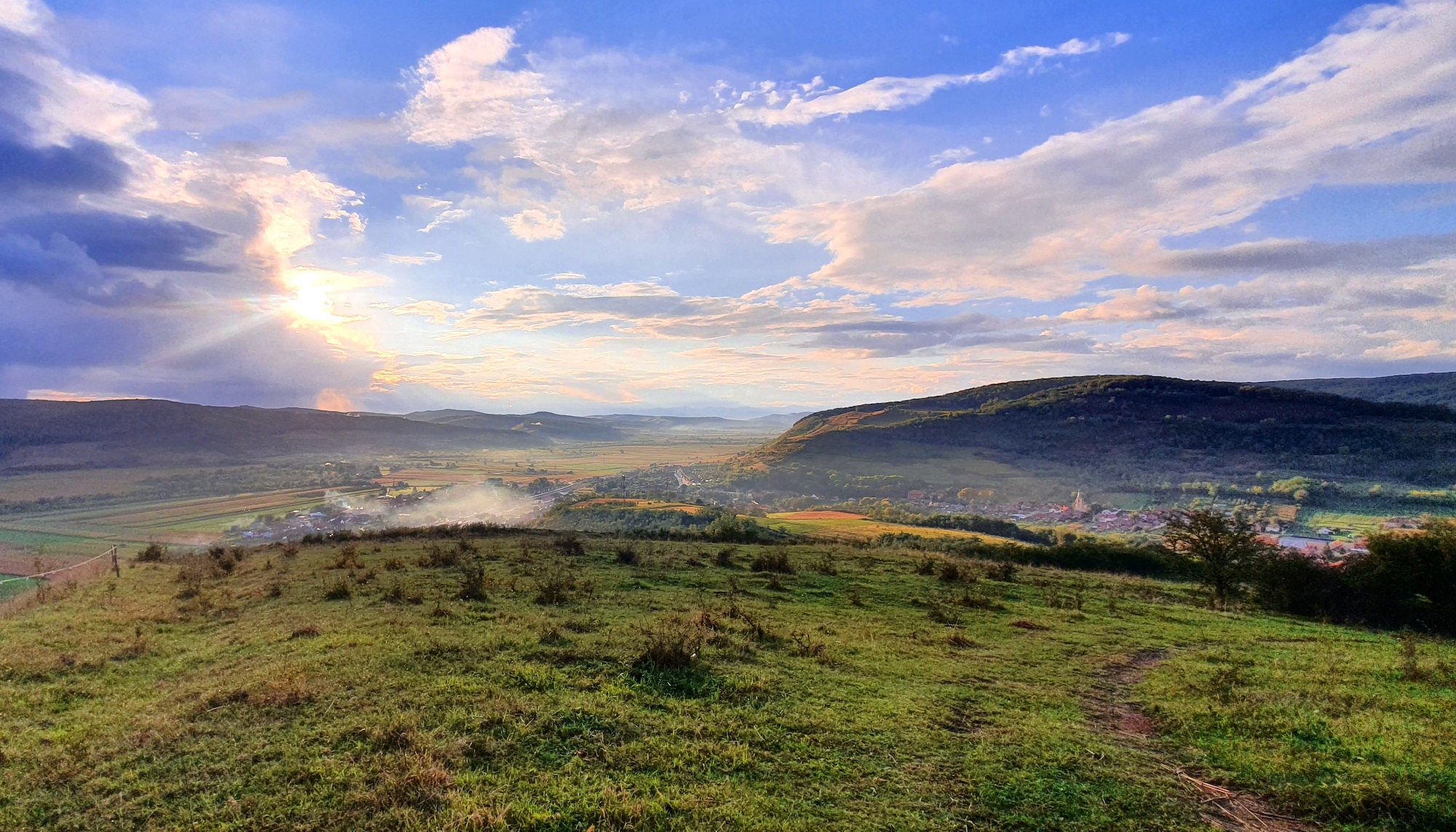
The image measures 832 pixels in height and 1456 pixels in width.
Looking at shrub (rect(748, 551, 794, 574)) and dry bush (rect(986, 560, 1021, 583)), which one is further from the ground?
shrub (rect(748, 551, 794, 574))

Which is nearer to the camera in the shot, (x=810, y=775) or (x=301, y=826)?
(x=301, y=826)

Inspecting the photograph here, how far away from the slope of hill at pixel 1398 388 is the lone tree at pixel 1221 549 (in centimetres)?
11522

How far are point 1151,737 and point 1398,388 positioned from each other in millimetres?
174566

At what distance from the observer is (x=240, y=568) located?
23.1m

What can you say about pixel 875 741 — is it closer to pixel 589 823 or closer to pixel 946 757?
pixel 946 757

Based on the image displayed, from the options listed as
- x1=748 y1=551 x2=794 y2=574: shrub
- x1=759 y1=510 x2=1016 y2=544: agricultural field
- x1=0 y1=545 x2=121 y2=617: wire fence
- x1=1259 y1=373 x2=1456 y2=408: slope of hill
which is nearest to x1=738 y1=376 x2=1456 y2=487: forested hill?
x1=1259 y1=373 x2=1456 y2=408: slope of hill

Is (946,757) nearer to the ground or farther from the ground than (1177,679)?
farther from the ground

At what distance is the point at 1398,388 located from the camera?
119250 mm

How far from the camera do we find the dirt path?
6.41 meters

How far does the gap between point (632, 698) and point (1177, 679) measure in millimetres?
11510

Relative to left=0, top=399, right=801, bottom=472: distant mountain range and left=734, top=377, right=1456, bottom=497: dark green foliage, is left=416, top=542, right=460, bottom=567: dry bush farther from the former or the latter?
left=0, top=399, right=801, bottom=472: distant mountain range

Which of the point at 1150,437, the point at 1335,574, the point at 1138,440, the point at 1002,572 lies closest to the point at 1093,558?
the point at 1335,574

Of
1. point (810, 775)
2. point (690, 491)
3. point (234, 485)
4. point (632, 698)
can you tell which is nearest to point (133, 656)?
point (632, 698)

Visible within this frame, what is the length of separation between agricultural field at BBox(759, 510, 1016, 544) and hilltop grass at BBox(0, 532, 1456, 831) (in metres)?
31.3
